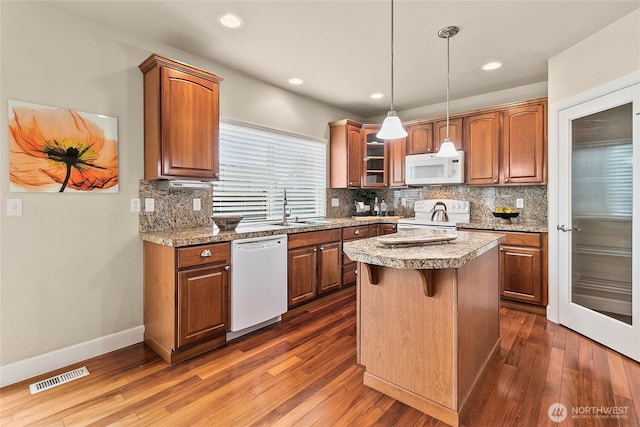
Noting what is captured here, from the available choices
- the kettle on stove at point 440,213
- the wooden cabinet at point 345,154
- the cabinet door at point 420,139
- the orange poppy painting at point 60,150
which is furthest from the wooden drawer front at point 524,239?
the orange poppy painting at point 60,150

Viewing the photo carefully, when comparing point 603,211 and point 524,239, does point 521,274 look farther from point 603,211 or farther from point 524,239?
point 603,211

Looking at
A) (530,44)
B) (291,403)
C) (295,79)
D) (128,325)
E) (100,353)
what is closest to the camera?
(291,403)

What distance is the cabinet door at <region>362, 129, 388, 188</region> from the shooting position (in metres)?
4.73

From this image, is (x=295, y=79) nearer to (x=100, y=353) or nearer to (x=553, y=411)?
(x=100, y=353)

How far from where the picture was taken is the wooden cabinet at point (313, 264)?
3.21 meters

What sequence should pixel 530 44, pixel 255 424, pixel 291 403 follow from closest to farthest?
pixel 255 424
pixel 291 403
pixel 530 44

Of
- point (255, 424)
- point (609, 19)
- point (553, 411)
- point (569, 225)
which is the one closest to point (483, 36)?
point (609, 19)

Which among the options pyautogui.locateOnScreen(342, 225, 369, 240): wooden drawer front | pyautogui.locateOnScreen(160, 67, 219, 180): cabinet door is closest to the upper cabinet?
pyautogui.locateOnScreen(160, 67, 219, 180): cabinet door

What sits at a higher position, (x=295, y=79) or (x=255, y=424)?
(x=295, y=79)

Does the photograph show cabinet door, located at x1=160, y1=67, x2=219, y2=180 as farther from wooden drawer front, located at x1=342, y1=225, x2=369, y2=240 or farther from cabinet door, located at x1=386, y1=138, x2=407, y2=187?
cabinet door, located at x1=386, y1=138, x2=407, y2=187

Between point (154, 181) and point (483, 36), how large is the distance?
311 cm

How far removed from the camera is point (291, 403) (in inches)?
73.2

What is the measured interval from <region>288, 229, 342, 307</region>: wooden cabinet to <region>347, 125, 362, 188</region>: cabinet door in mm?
1137
